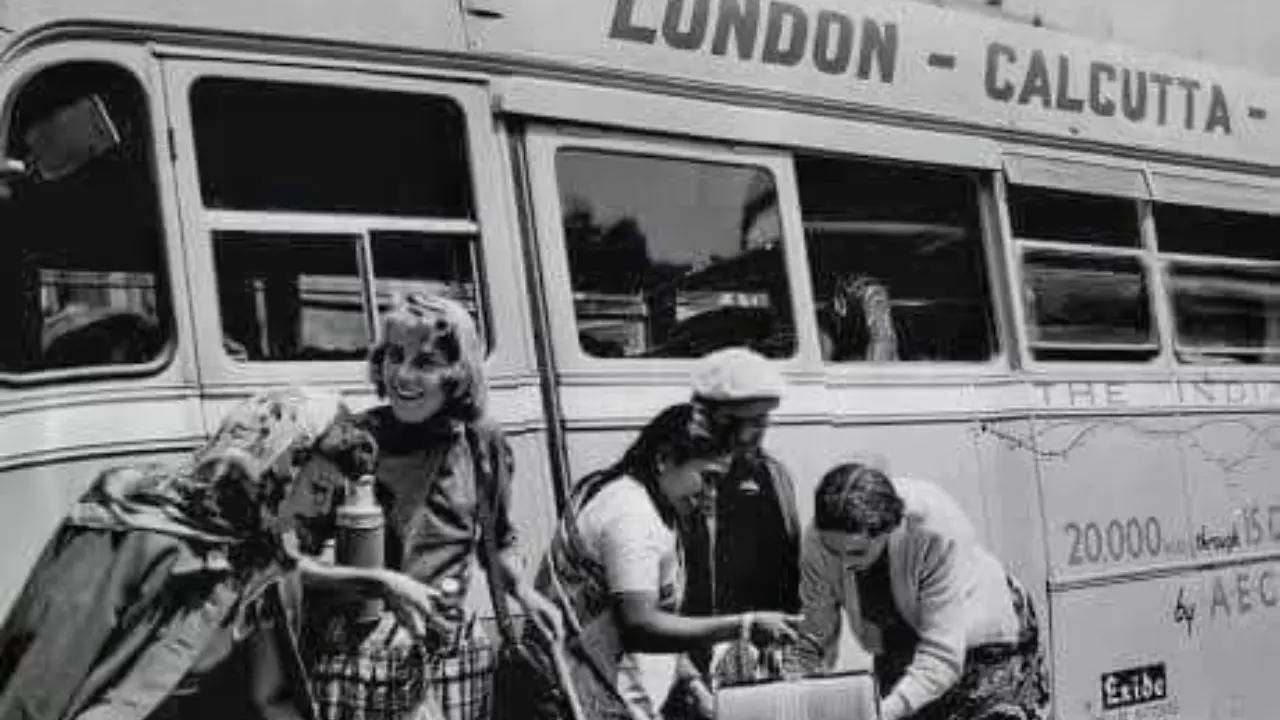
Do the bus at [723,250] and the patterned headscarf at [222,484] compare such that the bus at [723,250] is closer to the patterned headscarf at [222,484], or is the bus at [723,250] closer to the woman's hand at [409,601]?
the patterned headscarf at [222,484]

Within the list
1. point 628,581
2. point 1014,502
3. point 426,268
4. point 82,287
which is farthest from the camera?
point 1014,502

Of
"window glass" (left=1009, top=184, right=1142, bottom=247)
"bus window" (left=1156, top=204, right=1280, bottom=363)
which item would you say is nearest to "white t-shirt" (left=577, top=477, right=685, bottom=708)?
"window glass" (left=1009, top=184, right=1142, bottom=247)

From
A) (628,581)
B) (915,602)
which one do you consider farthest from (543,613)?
(915,602)

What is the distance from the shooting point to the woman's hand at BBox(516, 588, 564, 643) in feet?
14.7

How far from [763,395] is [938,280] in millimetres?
1028

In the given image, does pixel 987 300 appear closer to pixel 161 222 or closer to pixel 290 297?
pixel 290 297

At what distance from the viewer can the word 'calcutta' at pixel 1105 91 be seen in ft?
19.7

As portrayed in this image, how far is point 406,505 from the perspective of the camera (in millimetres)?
4320

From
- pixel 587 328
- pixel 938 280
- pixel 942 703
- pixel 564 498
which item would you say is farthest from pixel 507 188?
pixel 942 703

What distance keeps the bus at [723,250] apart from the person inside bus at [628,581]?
9 centimetres

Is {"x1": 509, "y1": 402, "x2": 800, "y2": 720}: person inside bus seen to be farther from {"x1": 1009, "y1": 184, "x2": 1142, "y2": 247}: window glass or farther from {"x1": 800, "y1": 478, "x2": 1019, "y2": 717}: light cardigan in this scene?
{"x1": 1009, "y1": 184, "x2": 1142, "y2": 247}: window glass

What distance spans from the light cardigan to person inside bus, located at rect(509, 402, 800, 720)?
444mm

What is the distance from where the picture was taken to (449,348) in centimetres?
436

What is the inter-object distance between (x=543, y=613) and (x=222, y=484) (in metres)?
0.97
